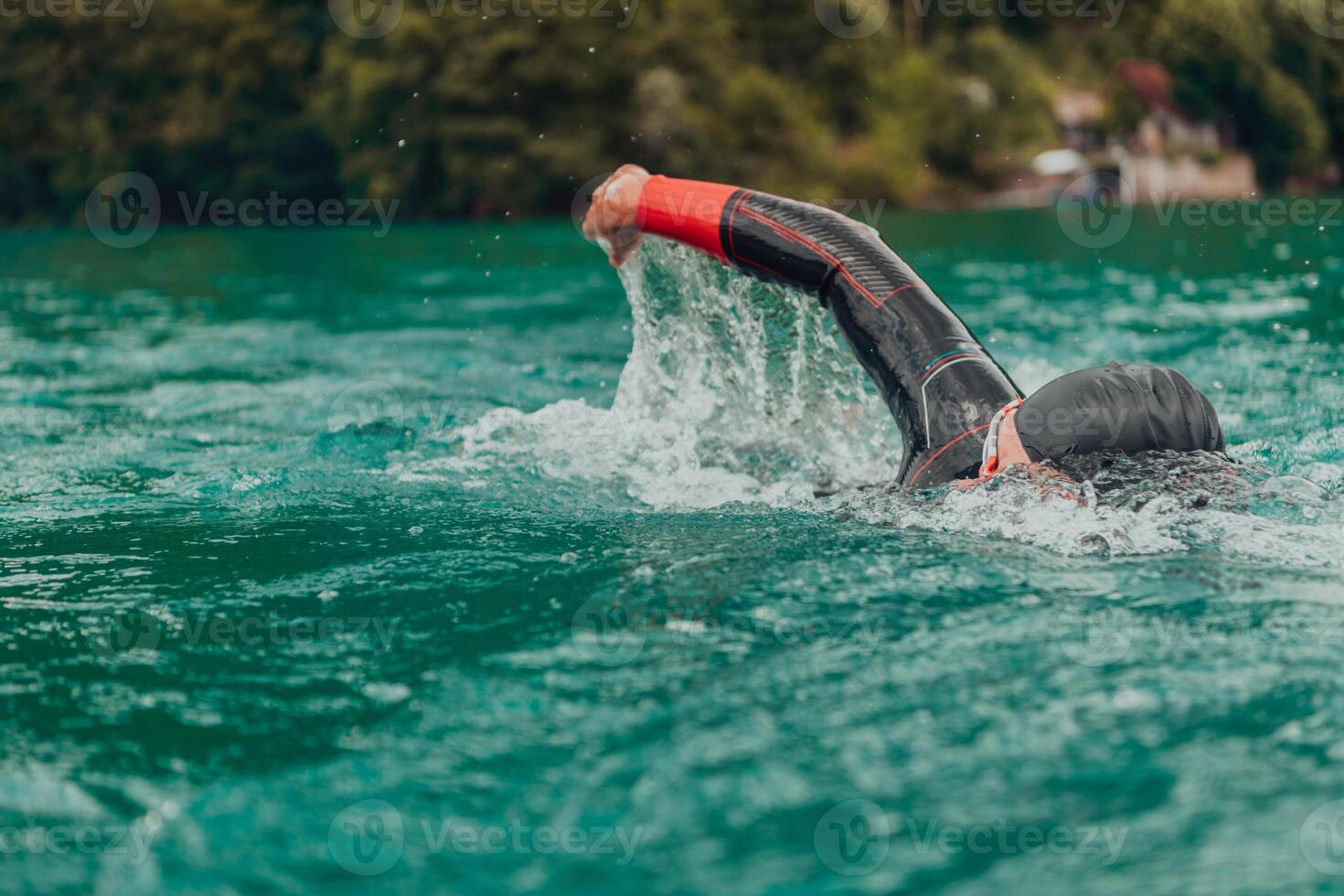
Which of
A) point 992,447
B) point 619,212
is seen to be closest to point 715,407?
point 619,212

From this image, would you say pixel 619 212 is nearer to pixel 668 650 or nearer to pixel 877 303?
pixel 877 303

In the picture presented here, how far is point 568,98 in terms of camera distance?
37.8 meters

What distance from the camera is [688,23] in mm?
38156

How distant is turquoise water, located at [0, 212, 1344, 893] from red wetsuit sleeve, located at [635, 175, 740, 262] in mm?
560

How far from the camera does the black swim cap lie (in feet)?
11.8

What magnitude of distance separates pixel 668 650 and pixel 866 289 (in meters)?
1.77

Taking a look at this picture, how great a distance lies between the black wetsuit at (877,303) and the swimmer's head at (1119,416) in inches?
11.8

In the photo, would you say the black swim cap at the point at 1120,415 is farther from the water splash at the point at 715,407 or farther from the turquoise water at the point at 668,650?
the water splash at the point at 715,407

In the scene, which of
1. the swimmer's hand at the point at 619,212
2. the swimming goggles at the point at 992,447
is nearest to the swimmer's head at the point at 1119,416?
the swimming goggles at the point at 992,447

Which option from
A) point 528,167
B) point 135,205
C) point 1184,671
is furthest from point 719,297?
point 135,205

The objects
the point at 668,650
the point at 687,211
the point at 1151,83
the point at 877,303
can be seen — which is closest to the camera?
the point at 668,650

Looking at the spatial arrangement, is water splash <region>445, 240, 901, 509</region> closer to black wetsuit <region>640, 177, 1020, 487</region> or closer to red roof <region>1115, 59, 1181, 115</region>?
black wetsuit <region>640, 177, 1020, 487</region>

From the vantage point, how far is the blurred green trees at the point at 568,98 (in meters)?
37.0

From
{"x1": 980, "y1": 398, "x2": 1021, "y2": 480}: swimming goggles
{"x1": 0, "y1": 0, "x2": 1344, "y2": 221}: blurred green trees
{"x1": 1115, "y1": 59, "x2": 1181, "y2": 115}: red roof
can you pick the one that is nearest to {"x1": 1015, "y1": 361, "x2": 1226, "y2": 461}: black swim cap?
{"x1": 980, "y1": 398, "x2": 1021, "y2": 480}: swimming goggles
